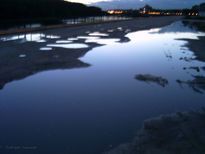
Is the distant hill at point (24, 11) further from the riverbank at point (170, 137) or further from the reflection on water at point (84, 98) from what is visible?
the riverbank at point (170, 137)

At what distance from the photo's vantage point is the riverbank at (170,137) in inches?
221

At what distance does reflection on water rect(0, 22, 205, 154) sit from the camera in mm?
6488

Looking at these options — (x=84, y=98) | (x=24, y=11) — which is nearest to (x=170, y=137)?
(x=84, y=98)

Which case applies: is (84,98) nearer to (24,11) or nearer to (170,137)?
(170,137)

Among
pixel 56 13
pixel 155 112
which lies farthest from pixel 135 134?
pixel 56 13

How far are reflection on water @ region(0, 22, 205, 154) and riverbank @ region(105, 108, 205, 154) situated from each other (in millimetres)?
448

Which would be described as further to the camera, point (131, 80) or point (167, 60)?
point (167, 60)

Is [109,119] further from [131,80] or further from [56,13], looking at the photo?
[56,13]

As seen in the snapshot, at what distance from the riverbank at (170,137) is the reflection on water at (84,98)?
0.45m

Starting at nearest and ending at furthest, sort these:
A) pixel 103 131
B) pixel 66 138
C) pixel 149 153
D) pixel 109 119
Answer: pixel 149 153
pixel 66 138
pixel 103 131
pixel 109 119

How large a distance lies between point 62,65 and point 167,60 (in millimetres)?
9517

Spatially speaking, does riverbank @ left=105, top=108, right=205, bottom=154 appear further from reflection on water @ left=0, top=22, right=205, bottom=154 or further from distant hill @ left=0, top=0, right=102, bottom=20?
distant hill @ left=0, top=0, right=102, bottom=20

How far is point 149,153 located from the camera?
5453 mm

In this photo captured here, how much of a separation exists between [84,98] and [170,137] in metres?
4.55
